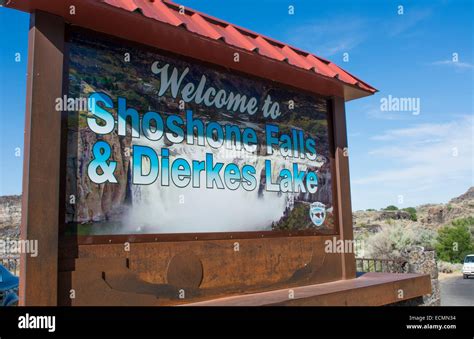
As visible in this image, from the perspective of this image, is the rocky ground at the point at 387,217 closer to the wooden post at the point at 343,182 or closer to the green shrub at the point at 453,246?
the green shrub at the point at 453,246

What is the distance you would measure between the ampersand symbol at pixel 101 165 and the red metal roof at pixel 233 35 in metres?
1.63

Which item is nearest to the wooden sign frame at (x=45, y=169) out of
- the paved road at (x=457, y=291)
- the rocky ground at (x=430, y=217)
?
the paved road at (x=457, y=291)

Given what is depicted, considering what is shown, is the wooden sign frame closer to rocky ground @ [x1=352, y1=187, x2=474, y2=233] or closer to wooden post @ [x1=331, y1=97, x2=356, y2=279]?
wooden post @ [x1=331, y1=97, x2=356, y2=279]

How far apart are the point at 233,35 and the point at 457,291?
17.3 metres

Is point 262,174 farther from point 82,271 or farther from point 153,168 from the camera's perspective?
point 82,271

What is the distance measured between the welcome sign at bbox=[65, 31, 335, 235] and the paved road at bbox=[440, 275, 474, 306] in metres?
10.8

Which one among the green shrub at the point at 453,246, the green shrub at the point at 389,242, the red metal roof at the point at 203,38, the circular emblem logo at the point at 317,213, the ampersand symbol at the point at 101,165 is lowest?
the green shrub at the point at 453,246

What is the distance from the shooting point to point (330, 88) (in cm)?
796

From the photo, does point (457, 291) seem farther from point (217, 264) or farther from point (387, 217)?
point (387, 217)

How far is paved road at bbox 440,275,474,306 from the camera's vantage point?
15852 mm

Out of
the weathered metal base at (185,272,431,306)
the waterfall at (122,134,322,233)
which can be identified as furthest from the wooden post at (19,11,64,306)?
the weathered metal base at (185,272,431,306)

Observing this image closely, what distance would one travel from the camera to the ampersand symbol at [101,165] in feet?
17.0
